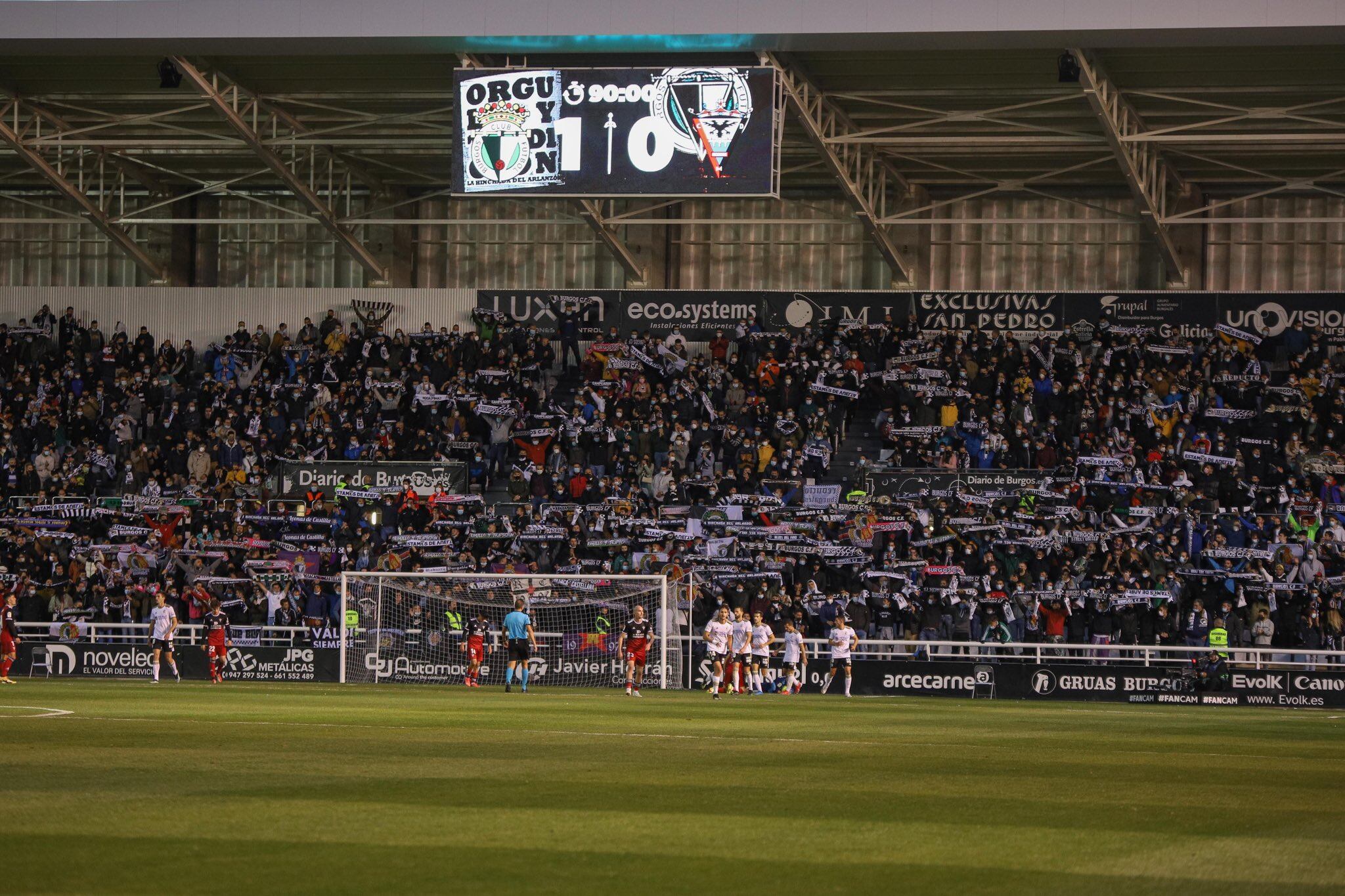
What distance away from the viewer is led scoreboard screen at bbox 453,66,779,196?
33.0 metres

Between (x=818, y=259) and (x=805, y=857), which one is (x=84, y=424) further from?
(x=805, y=857)

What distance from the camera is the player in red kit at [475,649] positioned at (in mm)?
32781

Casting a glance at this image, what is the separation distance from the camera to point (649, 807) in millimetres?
11508

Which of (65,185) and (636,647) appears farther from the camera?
(65,185)

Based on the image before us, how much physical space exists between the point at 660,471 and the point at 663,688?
307 inches

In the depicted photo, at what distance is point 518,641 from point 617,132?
9921 mm

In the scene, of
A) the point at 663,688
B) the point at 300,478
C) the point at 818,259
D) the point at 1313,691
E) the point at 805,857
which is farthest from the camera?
the point at 818,259

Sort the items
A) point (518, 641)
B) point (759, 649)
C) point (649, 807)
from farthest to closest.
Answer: point (759, 649) → point (518, 641) → point (649, 807)

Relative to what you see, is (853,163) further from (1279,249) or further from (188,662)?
(188,662)

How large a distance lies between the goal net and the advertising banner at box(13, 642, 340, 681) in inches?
27.0

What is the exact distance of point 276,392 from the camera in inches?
1745

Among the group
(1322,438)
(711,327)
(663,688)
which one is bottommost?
(663,688)

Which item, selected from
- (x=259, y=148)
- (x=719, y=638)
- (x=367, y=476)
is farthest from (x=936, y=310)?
(x=719, y=638)

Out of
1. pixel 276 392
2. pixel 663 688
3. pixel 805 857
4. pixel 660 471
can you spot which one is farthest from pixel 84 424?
pixel 805 857
